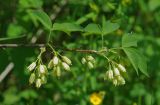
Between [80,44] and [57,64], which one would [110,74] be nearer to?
[57,64]

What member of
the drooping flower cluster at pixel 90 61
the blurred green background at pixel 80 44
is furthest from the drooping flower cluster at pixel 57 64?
the blurred green background at pixel 80 44

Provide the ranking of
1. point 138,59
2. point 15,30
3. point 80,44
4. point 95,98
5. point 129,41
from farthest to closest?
point 15,30
point 95,98
point 80,44
point 129,41
point 138,59

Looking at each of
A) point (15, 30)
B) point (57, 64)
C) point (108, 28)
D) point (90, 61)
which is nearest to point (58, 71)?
point (57, 64)

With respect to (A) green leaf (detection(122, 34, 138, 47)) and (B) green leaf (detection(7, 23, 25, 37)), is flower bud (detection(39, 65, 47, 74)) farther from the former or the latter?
(B) green leaf (detection(7, 23, 25, 37))

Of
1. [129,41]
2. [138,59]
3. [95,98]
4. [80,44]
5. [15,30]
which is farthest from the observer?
[15,30]

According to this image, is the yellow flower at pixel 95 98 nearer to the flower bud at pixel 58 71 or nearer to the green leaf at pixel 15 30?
the green leaf at pixel 15 30

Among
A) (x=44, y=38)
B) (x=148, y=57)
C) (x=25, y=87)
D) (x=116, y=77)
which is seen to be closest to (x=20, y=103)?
(x=25, y=87)

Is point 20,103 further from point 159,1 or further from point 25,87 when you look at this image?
point 159,1

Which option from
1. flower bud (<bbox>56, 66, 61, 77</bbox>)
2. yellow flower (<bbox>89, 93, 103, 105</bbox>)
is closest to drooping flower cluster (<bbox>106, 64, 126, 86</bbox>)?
flower bud (<bbox>56, 66, 61, 77</bbox>)
